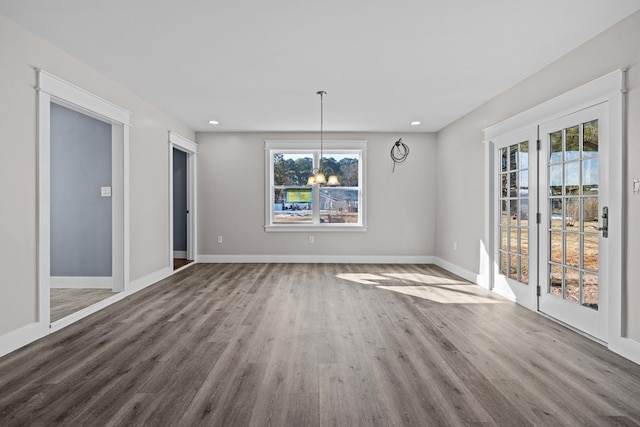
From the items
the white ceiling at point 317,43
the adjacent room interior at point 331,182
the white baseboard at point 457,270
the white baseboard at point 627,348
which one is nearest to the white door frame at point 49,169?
the adjacent room interior at point 331,182

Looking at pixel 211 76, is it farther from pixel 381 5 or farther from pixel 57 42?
pixel 381 5

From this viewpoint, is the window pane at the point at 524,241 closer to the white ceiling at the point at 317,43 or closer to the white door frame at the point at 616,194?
the white door frame at the point at 616,194

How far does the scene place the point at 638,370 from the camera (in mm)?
2377

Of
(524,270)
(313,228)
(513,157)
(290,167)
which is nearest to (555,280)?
(524,270)

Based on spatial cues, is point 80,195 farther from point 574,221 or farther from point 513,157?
point 574,221

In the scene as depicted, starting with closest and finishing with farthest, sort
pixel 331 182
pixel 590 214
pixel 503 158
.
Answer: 1. pixel 590 214
2. pixel 503 158
3. pixel 331 182

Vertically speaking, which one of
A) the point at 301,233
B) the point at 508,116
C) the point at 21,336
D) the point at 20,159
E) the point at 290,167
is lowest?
the point at 21,336

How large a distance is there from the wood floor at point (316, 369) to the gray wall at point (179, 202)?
3.62 meters

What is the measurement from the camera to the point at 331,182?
5.12 meters

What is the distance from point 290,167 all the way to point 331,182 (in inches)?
78.7

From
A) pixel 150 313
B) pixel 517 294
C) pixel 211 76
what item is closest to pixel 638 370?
pixel 517 294

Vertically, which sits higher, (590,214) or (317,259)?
(590,214)

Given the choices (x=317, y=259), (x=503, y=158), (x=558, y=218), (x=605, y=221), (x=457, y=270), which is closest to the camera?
(x=605, y=221)

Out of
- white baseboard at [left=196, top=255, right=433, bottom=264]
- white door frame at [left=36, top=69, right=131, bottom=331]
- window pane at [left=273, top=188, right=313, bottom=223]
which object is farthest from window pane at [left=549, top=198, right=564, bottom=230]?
white door frame at [left=36, top=69, right=131, bottom=331]
